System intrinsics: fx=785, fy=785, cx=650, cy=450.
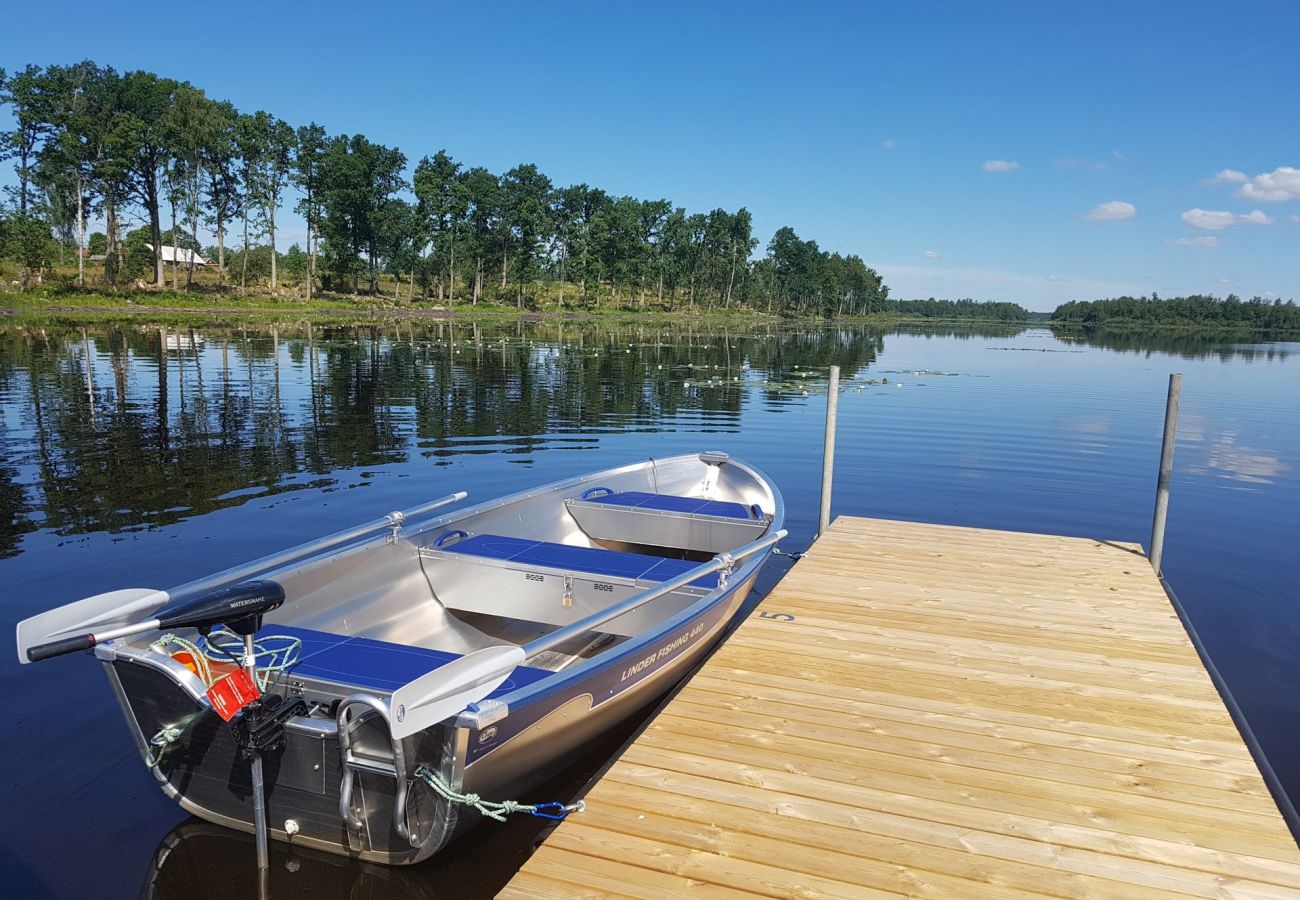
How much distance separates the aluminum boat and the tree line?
176 feet

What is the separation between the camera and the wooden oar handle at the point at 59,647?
2979 millimetres

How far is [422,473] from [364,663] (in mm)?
8692

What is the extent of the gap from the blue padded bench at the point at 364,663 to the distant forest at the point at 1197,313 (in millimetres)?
177952

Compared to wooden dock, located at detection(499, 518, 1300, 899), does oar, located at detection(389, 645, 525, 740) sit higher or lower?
higher

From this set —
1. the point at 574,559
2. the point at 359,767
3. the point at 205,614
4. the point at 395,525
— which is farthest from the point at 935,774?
the point at 395,525

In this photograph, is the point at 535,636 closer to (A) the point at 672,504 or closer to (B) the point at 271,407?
(A) the point at 672,504

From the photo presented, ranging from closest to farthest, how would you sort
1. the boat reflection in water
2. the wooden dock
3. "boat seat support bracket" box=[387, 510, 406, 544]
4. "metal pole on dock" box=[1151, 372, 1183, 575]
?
the wooden dock < the boat reflection in water < "boat seat support bracket" box=[387, 510, 406, 544] < "metal pole on dock" box=[1151, 372, 1183, 575]

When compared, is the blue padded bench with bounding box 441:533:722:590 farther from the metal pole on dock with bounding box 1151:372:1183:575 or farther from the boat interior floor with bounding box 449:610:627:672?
the metal pole on dock with bounding box 1151:372:1183:575

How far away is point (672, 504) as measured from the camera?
8172 millimetres

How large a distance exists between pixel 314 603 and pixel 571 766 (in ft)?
6.37

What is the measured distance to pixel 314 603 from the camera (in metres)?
5.04

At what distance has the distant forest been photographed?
148 m

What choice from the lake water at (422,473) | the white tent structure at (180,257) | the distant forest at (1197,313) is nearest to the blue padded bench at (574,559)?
the lake water at (422,473)

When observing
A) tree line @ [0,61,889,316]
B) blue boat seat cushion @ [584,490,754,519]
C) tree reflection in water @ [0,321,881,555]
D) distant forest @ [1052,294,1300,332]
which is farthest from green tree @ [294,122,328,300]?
distant forest @ [1052,294,1300,332]
